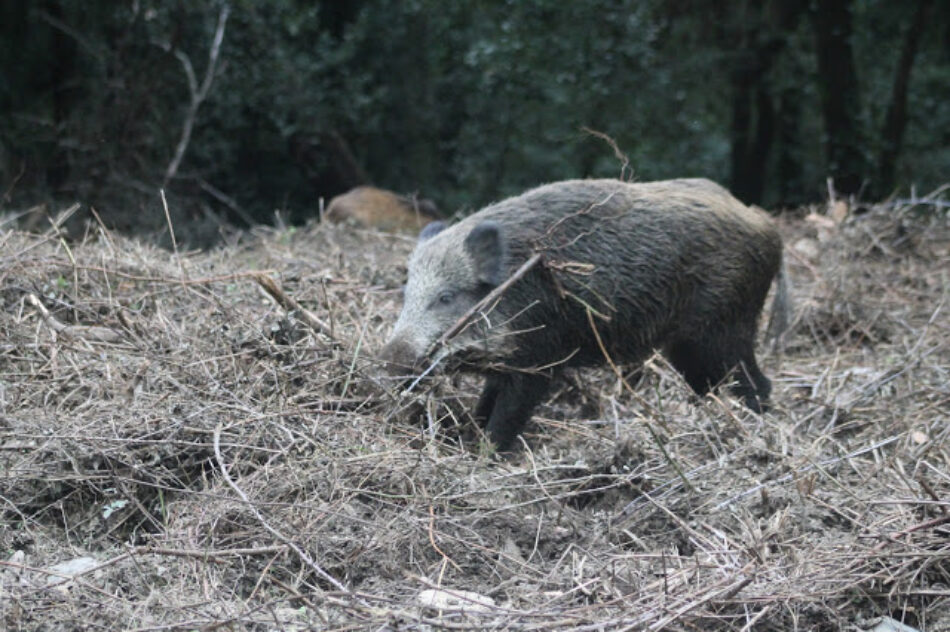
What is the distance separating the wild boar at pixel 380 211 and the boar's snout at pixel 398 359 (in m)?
3.81

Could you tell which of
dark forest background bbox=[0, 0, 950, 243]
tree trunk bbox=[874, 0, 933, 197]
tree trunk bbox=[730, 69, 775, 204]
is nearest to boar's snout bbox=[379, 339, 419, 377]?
dark forest background bbox=[0, 0, 950, 243]

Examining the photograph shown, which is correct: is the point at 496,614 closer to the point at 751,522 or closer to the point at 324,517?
the point at 324,517

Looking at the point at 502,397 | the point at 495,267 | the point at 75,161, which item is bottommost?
the point at 75,161

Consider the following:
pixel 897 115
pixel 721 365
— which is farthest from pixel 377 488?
pixel 897 115

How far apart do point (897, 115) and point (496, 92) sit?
4.45m

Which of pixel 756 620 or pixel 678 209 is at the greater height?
pixel 678 209

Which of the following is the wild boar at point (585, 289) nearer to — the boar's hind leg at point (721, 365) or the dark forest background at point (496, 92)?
→ the boar's hind leg at point (721, 365)

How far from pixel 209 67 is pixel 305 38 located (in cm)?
114

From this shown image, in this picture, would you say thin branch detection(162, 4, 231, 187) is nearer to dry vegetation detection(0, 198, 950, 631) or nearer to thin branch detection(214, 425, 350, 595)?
dry vegetation detection(0, 198, 950, 631)

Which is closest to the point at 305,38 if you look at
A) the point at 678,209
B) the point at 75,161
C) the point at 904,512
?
the point at 75,161

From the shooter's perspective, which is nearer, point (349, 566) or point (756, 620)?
point (756, 620)

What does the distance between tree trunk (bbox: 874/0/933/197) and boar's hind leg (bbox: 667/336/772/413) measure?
690cm

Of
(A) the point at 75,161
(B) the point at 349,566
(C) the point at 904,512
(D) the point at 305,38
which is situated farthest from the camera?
(D) the point at 305,38

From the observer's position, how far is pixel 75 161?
1083 cm
